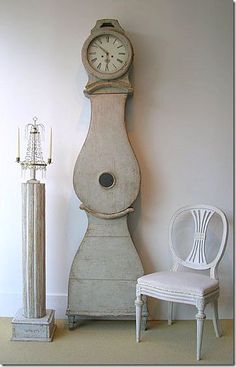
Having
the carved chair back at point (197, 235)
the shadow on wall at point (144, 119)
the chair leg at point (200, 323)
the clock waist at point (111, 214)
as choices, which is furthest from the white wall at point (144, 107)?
the chair leg at point (200, 323)

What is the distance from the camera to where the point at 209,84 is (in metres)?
2.94

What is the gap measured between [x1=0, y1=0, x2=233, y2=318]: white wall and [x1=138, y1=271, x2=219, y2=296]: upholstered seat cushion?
447 millimetres

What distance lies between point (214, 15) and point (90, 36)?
96cm

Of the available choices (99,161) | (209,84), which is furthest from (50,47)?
(209,84)

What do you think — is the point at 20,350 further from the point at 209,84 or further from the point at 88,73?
the point at 209,84

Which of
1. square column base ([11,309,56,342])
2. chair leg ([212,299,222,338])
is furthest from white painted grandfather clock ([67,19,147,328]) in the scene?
chair leg ([212,299,222,338])

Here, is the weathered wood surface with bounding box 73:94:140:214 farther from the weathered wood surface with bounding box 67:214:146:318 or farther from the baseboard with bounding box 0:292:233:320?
the baseboard with bounding box 0:292:233:320

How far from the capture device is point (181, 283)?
93.3 inches

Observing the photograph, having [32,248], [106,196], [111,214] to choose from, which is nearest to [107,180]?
[106,196]

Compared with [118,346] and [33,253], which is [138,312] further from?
[33,253]

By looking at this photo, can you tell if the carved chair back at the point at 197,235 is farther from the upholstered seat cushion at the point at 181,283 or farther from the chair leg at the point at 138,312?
the chair leg at the point at 138,312

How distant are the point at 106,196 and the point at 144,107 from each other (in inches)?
29.5

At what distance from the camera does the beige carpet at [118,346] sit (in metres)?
2.25

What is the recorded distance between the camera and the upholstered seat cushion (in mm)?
2312
